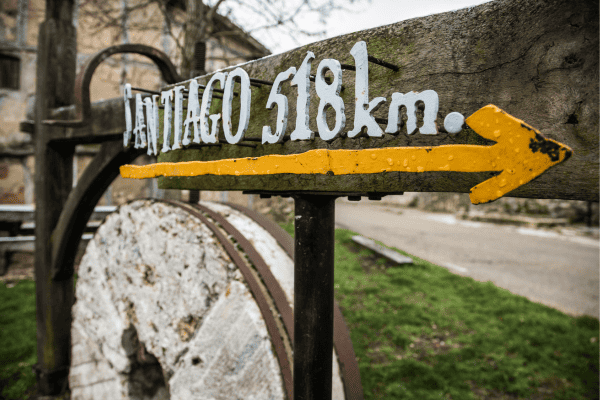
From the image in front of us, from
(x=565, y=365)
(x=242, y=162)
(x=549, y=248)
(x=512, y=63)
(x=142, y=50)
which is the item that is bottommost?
(x=565, y=365)

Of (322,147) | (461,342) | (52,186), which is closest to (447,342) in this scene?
(461,342)

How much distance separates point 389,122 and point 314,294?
0.54 meters

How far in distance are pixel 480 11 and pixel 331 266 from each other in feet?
2.36

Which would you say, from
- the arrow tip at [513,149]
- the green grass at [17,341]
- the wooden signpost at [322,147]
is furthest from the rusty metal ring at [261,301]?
the green grass at [17,341]

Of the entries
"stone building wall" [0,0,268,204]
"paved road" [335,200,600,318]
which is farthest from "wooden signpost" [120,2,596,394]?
"stone building wall" [0,0,268,204]

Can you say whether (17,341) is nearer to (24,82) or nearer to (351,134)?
(351,134)

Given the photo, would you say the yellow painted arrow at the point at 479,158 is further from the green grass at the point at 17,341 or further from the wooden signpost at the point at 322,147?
the green grass at the point at 17,341

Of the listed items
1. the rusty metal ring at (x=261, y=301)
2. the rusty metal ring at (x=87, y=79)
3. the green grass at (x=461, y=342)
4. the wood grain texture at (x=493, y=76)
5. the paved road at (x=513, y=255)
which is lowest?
the green grass at (x=461, y=342)

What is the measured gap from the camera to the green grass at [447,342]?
2955 millimetres

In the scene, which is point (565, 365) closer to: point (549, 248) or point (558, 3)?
point (558, 3)

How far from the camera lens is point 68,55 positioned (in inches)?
97.8

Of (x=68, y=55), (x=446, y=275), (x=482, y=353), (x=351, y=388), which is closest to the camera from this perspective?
(x=351, y=388)

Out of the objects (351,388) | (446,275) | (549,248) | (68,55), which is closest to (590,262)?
(549,248)

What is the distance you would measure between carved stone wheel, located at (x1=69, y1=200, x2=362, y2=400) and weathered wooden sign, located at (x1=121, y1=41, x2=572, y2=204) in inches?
20.4
